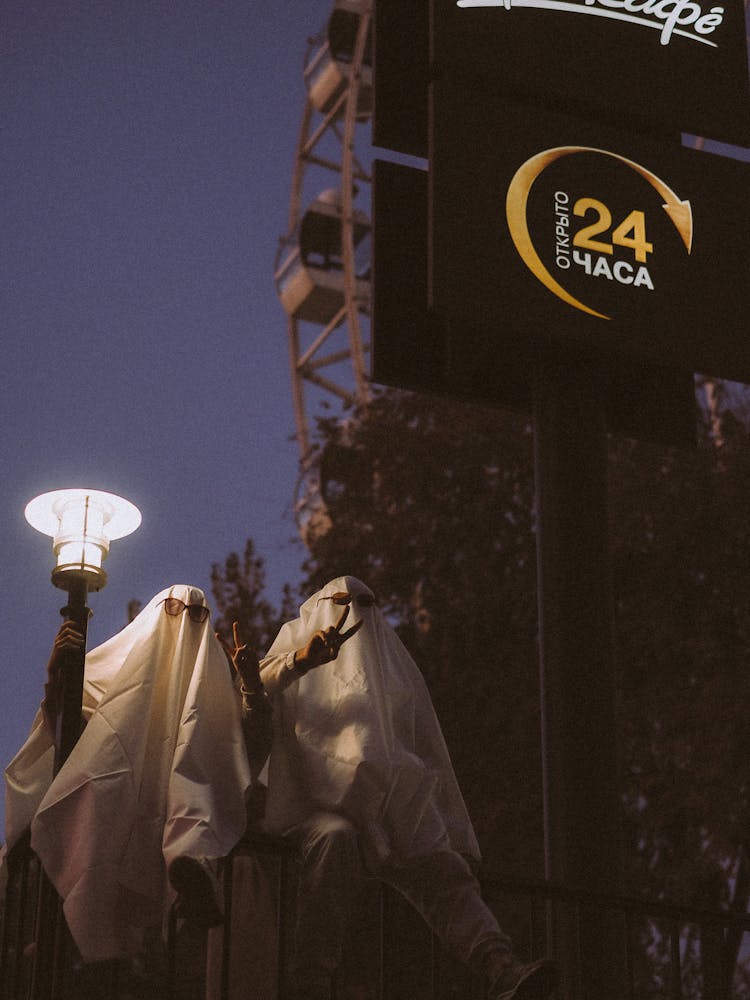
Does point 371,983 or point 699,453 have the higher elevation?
point 699,453

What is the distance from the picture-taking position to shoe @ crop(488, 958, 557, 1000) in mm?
5453

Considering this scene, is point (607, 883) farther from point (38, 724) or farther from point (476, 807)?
point (476, 807)

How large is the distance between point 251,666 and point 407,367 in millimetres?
2741

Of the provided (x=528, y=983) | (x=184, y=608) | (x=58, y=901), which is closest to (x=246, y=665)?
(x=184, y=608)

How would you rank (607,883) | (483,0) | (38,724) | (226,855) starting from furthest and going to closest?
(483,0) < (607,883) < (38,724) < (226,855)

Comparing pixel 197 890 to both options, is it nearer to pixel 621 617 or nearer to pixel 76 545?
pixel 76 545

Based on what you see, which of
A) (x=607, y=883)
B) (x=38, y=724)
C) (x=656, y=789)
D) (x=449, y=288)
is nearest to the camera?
(x=38, y=724)

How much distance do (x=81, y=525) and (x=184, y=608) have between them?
84cm

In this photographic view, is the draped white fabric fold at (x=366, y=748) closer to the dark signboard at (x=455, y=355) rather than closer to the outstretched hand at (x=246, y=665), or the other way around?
the outstretched hand at (x=246, y=665)

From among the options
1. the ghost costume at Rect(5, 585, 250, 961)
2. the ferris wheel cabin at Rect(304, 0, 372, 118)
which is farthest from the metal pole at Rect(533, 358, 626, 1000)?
the ferris wheel cabin at Rect(304, 0, 372, 118)

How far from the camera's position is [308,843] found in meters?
5.67

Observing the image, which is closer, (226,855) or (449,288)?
(226,855)

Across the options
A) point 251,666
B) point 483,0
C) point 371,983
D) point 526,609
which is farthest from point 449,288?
point 371,983

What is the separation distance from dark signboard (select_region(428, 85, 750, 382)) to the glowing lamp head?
196 cm
